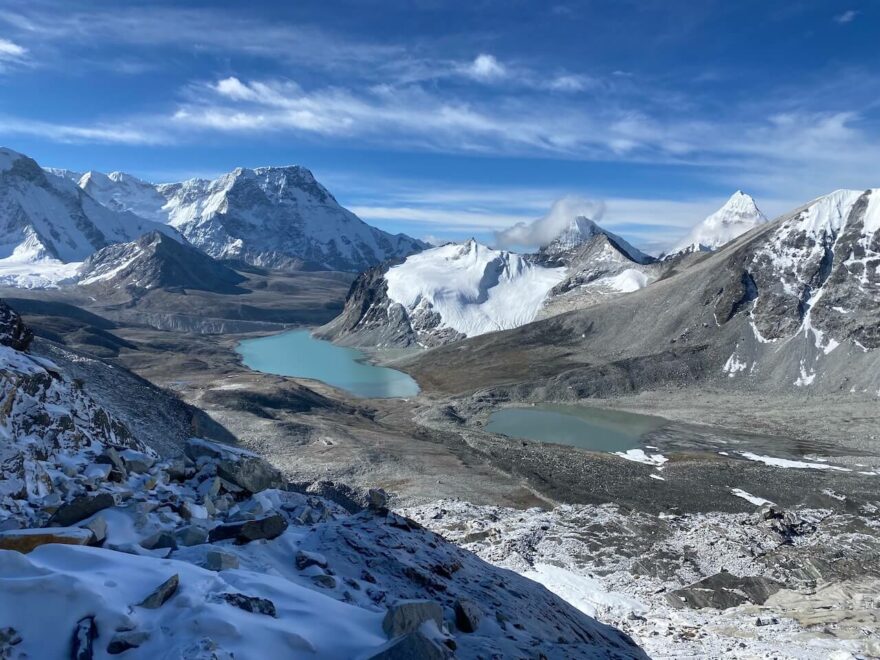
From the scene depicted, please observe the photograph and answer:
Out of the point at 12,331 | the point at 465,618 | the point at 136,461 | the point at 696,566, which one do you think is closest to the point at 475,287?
the point at 696,566

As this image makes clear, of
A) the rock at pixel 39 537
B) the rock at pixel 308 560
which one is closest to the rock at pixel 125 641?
the rock at pixel 39 537

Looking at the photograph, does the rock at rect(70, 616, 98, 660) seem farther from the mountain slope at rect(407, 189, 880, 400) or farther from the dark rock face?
the mountain slope at rect(407, 189, 880, 400)

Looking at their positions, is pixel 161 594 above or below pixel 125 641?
above

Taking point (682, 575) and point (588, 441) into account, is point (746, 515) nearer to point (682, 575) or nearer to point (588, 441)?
point (682, 575)

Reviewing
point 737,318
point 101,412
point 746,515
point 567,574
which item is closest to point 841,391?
point 737,318

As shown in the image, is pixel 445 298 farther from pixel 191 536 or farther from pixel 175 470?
pixel 191 536

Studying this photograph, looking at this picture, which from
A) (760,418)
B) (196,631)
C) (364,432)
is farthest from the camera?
(760,418)
